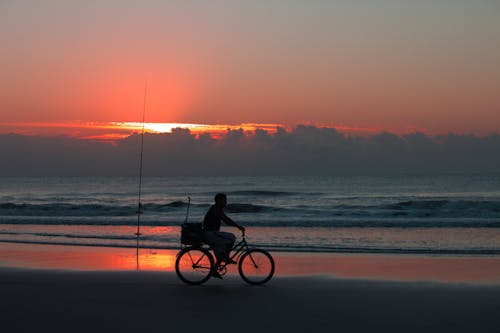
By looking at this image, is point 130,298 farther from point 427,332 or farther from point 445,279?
point 445,279

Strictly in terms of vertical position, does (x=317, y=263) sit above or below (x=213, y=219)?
below

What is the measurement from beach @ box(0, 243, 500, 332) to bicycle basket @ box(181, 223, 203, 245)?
817mm

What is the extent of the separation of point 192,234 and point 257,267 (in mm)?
1317

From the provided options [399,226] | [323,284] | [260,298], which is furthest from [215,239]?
[399,226]

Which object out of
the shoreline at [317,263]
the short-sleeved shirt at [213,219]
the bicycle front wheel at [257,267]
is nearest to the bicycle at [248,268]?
the bicycle front wheel at [257,267]

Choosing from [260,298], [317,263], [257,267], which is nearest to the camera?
[260,298]

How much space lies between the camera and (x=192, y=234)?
32.9 feet

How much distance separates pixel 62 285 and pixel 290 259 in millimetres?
5702

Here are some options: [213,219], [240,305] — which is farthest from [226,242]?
[240,305]

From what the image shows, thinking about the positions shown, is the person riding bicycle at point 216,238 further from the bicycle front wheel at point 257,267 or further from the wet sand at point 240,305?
the wet sand at point 240,305

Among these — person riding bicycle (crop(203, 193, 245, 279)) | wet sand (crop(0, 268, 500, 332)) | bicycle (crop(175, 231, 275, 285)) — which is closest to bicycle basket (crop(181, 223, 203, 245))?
person riding bicycle (crop(203, 193, 245, 279))

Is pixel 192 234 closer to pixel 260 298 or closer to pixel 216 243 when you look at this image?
pixel 216 243

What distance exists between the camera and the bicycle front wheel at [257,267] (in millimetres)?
10336

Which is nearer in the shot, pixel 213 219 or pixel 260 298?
pixel 260 298
